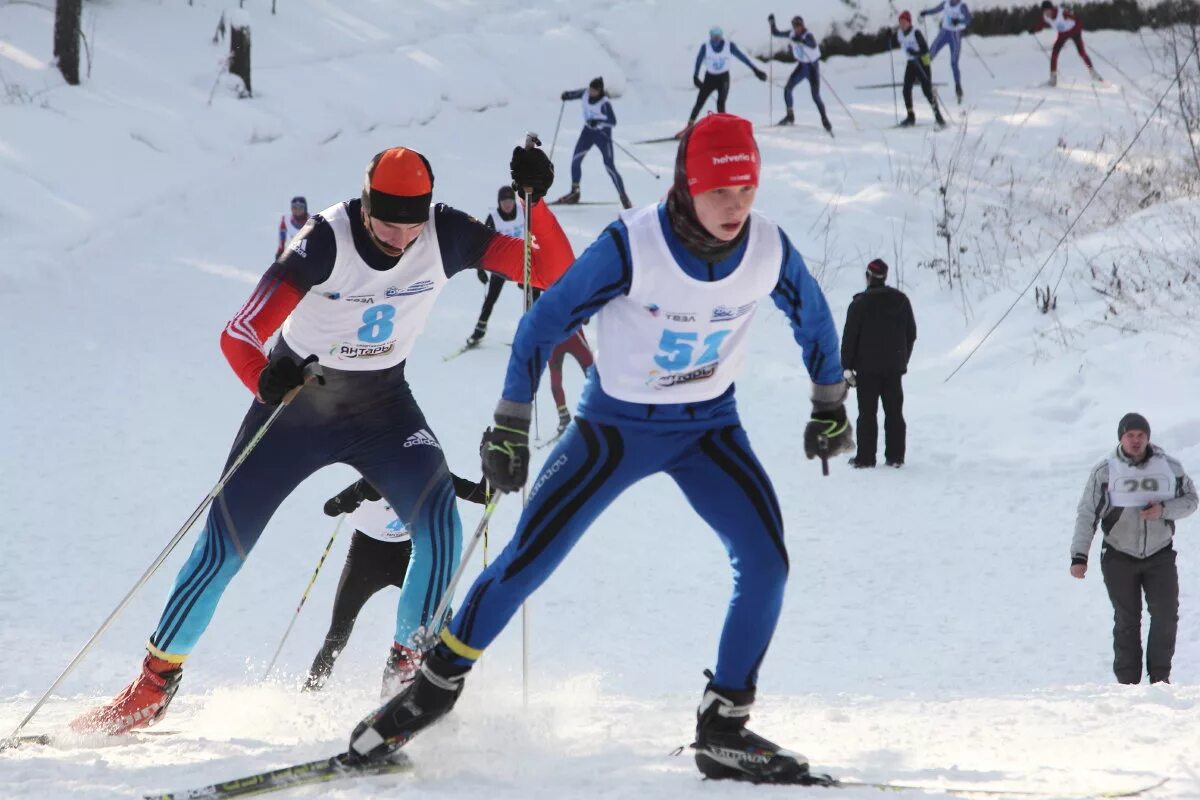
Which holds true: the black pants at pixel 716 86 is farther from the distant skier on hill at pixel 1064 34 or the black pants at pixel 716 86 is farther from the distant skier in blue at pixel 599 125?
the distant skier on hill at pixel 1064 34

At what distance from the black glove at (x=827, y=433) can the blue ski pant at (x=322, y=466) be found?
134 cm

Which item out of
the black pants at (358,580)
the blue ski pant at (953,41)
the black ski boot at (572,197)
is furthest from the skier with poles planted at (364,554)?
the blue ski pant at (953,41)

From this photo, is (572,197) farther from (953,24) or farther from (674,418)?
(674,418)

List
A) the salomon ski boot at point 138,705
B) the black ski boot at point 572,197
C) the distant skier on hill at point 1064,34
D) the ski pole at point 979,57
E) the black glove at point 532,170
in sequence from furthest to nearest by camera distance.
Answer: the ski pole at point 979,57 < the distant skier on hill at point 1064,34 < the black ski boot at point 572,197 < the black glove at point 532,170 < the salomon ski boot at point 138,705

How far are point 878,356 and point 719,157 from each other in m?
6.63

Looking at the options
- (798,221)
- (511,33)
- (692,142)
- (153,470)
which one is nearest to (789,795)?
(692,142)

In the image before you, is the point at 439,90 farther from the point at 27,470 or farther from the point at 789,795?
the point at 789,795

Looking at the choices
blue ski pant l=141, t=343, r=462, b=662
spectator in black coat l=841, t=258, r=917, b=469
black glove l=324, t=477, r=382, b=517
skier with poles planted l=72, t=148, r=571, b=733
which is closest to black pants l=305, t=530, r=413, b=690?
black glove l=324, t=477, r=382, b=517

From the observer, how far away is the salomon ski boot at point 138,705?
473 centimetres

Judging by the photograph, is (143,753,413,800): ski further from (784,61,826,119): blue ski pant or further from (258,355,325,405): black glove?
(784,61,826,119): blue ski pant

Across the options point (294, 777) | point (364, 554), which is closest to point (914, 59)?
point (364, 554)

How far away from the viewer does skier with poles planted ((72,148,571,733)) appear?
4.44 meters

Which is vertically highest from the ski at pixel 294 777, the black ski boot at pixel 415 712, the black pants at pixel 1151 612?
the black ski boot at pixel 415 712

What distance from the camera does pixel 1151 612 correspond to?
6516mm
